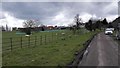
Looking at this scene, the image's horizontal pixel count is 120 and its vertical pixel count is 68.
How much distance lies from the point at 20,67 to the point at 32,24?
8965cm

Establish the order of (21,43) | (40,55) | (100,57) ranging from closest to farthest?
(100,57) → (40,55) → (21,43)

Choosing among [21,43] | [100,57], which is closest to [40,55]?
[100,57]

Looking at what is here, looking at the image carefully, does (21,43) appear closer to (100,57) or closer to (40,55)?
(40,55)

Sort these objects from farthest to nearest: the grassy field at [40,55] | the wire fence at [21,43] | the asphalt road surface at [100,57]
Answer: the wire fence at [21,43]
the grassy field at [40,55]
the asphalt road surface at [100,57]

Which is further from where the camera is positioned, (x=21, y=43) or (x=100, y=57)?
(x=21, y=43)

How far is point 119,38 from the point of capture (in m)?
39.2

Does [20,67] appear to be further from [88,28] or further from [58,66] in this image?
[88,28]

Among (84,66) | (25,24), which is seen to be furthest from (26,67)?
(25,24)

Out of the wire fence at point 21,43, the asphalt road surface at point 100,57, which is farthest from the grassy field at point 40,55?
the asphalt road surface at point 100,57

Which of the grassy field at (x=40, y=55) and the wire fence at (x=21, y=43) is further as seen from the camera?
the wire fence at (x=21, y=43)

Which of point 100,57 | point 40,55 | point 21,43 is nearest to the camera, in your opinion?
point 100,57

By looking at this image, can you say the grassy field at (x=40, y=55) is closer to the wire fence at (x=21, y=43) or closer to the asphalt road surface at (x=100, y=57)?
the wire fence at (x=21, y=43)

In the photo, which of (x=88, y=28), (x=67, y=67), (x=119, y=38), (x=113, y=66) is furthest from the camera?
(x=88, y=28)

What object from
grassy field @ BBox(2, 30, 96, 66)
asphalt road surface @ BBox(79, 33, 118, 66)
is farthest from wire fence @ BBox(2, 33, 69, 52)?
asphalt road surface @ BBox(79, 33, 118, 66)
